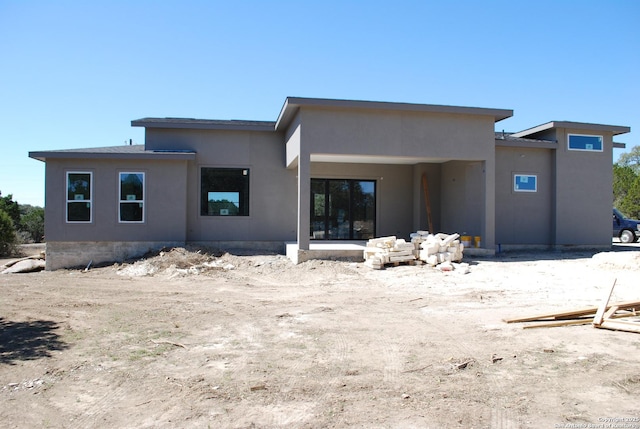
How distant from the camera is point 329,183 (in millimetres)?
18109

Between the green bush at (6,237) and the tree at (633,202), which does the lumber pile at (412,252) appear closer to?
the green bush at (6,237)

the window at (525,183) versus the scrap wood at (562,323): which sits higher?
the window at (525,183)

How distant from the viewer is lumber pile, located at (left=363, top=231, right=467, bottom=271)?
12.9 m

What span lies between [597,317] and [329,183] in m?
12.1

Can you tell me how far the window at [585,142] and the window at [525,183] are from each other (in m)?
1.90

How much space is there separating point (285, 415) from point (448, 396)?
5.21ft

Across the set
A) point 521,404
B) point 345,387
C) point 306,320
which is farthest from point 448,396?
point 306,320

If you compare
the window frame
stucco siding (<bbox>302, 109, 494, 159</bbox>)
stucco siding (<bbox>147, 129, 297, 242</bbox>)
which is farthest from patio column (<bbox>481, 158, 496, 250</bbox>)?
the window frame

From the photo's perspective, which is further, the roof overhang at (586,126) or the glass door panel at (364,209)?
the glass door panel at (364,209)

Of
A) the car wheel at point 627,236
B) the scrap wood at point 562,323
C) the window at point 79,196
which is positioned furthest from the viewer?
the car wheel at point 627,236

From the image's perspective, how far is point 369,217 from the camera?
18438 millimetres

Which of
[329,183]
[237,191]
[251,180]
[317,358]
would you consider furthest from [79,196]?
[317,358]

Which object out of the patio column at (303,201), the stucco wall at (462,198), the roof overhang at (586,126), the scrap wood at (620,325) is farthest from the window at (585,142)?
the scrap wood at (620,325)

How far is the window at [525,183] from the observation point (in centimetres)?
1700
